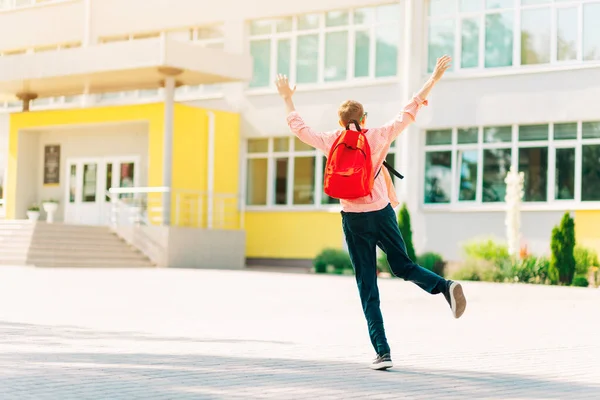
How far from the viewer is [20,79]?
28.0 m

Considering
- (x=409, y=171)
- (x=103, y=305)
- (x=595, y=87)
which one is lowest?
(x=103, y=305)

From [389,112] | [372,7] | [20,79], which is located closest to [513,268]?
[389,112]

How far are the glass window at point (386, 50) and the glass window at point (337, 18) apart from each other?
1131 mm

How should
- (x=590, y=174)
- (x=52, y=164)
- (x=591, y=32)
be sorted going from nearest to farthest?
(x=590, y=174), (x=591, y=32), (x=52, y=164)

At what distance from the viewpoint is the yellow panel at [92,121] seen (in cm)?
Result: 2814

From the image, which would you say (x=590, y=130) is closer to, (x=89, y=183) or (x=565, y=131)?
(x=565, y=131)

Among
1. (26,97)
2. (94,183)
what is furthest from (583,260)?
(26,97)

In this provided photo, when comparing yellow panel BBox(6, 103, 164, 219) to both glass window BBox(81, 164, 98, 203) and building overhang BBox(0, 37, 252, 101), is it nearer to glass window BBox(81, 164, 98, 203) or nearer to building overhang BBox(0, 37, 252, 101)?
building overhang BBox(0, 37, 252, 101)

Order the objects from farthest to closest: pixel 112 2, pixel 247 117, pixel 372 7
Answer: pixel 112 2, pixel 247 117, pixel 372 7

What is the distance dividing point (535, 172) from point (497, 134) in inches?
55.4

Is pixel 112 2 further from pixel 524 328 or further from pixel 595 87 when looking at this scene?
pixel 524 328

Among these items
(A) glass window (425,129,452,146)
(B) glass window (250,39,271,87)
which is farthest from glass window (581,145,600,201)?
(B) glass window (250,39,271,87)

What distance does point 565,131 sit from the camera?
25797mm

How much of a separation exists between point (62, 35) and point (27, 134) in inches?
190
